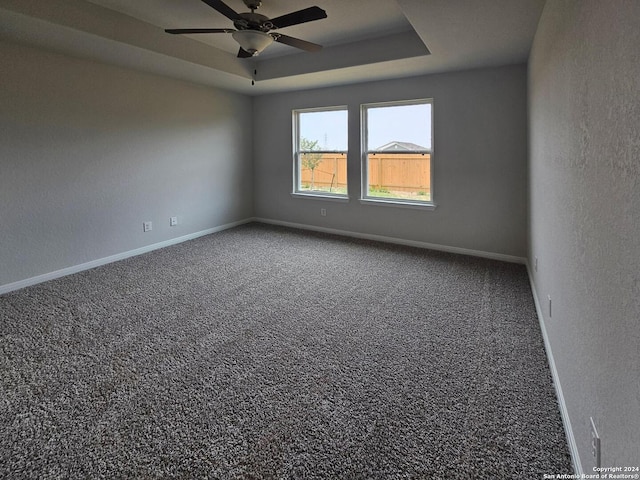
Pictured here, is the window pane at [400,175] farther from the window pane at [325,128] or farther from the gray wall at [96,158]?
the gray wall at [96,158]

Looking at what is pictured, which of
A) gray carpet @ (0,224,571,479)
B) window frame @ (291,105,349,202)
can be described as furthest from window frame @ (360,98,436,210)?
gray carpet @ (0,224,571,479)

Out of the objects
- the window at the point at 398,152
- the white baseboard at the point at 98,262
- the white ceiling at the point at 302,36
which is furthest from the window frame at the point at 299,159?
the white baseboard at the point at 98,262

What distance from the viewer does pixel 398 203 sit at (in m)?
5.30

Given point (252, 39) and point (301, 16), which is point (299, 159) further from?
point (301, 16)

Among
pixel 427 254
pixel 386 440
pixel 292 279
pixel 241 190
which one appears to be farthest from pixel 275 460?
pixel 241 190

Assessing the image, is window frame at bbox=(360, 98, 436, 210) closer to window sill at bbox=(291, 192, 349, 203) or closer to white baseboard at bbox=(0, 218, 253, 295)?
window sill at bbox=(291, 192, 349, 203)

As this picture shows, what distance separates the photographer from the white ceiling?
2.96 metres

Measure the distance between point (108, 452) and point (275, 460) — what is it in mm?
733

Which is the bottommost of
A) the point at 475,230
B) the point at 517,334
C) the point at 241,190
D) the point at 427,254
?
the point at 517,334

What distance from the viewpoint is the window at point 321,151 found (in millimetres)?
5785

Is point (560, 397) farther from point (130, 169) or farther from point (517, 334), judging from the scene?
point (130, 169)

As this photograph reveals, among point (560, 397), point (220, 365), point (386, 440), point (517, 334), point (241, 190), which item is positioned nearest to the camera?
point (386, 440)

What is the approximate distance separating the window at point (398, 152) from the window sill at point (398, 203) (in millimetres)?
26

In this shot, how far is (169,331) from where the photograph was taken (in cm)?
279
